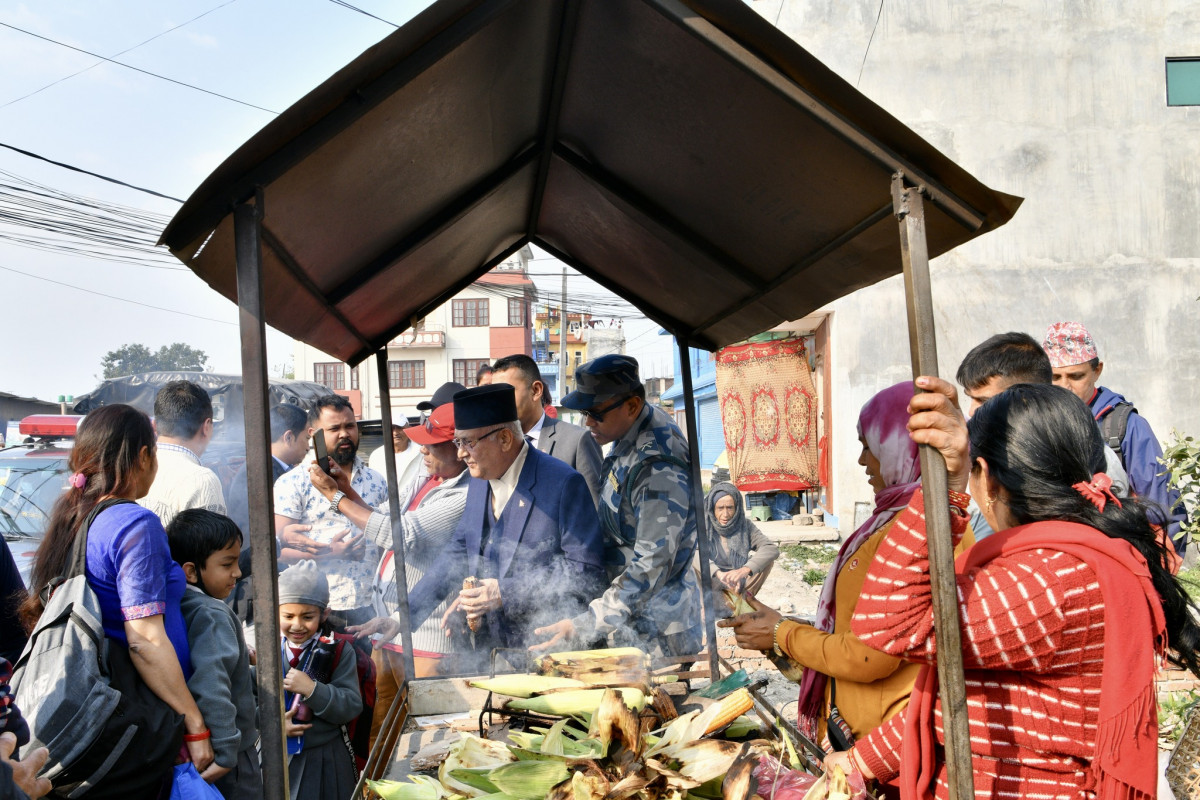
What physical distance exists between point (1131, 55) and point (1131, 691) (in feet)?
41.9

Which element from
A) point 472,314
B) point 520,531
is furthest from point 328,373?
point 520,531

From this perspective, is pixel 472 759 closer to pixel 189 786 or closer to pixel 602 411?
pixel 189 786

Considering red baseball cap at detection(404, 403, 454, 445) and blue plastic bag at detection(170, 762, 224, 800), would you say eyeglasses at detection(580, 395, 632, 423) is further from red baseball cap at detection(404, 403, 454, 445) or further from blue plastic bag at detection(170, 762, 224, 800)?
blue plastic bag at detection(170, 762, 224, 800)

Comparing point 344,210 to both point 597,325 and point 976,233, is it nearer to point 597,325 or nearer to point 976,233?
point 976,233

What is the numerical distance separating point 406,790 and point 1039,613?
1525 millimetres

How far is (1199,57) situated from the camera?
1119cm

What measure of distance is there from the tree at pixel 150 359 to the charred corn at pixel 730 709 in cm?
7054

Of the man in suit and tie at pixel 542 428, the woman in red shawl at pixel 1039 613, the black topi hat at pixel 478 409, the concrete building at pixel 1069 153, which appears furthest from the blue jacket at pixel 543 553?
the concrete building at pixel 1069 153

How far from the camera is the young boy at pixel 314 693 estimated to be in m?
3.13

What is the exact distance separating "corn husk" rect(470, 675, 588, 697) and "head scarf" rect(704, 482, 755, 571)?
3409mm

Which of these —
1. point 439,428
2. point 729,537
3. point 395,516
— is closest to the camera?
point 395,516

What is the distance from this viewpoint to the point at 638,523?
3377mm

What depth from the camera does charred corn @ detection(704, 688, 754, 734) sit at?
2.23 m

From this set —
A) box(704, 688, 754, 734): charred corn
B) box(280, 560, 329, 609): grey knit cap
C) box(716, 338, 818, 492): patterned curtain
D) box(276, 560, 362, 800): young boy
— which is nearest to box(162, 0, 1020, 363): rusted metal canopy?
box(280, 560, 329, 609): grey knit cap
